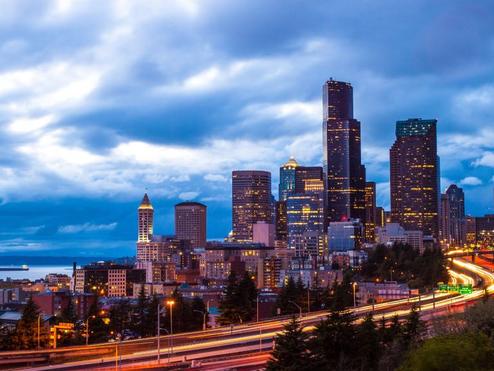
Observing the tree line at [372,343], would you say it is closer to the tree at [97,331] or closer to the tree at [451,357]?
the tree at [451,357]

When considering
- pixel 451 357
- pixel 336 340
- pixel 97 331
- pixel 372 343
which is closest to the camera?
pixel 451 357

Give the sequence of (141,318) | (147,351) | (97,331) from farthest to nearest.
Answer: (141,318) < (97,331) < (147,351)

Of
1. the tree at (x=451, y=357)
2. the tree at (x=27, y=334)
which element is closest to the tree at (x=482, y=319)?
the tree at (x=451, y=357)

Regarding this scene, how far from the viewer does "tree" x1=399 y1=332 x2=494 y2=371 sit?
110 feet

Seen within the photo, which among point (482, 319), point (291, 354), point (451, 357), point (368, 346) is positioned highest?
point (451, 357)

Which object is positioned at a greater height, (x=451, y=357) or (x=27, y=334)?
(x=451, y=357)

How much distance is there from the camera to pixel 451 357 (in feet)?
110

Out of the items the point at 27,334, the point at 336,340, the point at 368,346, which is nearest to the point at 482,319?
the point at 368,346

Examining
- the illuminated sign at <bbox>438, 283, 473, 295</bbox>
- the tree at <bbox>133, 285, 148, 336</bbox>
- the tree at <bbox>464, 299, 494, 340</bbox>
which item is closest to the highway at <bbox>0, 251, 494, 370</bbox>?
→ the tree at <bbox>133, 285, 148, 336</bbox>

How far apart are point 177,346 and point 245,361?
12672mm

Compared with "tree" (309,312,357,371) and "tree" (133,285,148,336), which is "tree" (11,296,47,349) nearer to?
"tree" (133,285,148,336)

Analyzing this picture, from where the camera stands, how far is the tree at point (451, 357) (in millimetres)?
33438

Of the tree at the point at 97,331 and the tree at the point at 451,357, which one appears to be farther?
the tree at the point at 97,331

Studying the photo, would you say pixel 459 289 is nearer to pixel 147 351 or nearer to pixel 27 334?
pixel 27 334
